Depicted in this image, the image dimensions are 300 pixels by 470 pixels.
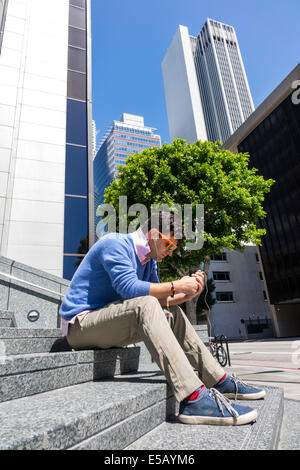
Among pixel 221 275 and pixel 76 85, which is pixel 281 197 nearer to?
pixel 221 275

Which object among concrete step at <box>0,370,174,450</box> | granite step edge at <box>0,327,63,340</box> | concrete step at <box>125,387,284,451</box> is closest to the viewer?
concrete step at <box>0,370,174,450</box>

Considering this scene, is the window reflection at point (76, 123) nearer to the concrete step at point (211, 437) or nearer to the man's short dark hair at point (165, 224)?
the man's short dark hair at point (165, 224)

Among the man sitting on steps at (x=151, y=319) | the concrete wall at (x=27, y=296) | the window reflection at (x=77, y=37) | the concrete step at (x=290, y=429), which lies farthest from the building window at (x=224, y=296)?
the man sitting on steps at (x=151, y=319)

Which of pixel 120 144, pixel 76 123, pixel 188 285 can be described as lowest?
pixel 188 285

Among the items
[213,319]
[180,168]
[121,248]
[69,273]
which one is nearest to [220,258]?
[213,319]

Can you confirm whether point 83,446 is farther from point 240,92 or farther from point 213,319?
point 240,92

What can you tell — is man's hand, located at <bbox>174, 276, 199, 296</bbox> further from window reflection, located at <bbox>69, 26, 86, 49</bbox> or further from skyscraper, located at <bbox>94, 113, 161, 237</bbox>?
skyscraper, located at <bbox>94, 113, 161, 237</bbox>

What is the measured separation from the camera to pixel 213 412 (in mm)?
1562

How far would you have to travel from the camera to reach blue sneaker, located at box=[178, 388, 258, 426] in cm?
155

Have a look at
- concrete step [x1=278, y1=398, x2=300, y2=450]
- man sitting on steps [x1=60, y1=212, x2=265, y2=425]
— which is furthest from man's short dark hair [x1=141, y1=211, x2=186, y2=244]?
concrete step [x1=278, y1=398, x2=300, y2=450]

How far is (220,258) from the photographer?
132 feet

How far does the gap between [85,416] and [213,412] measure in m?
0.90

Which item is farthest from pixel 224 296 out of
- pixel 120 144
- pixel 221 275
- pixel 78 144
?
pixel 120 144

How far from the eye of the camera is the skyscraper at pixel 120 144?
4222 inches
